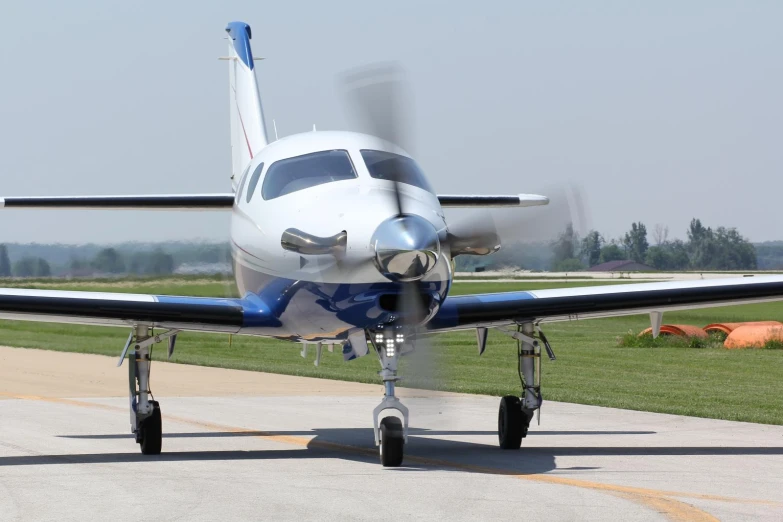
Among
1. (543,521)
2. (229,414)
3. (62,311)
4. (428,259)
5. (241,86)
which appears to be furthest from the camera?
(241,86)

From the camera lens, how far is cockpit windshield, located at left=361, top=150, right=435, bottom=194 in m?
11.4

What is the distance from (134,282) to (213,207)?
500 inches

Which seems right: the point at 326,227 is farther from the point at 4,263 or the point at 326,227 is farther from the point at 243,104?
the point at 4,263

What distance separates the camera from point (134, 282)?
92.2ft

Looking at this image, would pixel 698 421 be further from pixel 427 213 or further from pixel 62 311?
pixel 62 311

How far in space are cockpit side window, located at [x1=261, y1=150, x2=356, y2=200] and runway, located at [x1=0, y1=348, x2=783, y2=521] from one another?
7.26ft

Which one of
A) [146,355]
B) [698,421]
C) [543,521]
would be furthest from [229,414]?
[543,521]

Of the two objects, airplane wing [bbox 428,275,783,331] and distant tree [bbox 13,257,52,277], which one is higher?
airplane wing [bbox 428,275,783,331]

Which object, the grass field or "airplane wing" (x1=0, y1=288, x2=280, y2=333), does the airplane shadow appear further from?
"airplane wing" (x1=0, y1=288, x2=280, y2=333)

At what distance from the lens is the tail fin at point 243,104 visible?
19250 mm

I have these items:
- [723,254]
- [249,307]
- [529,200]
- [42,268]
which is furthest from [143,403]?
[723,254]

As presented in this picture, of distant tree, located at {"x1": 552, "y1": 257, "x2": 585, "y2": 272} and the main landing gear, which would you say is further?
the main landing gear

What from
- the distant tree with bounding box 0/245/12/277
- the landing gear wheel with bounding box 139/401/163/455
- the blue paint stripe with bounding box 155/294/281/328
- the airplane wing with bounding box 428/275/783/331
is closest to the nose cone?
the blue paint stripe with bounding box 155/294/281/328

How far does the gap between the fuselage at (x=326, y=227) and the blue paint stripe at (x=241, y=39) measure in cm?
845
